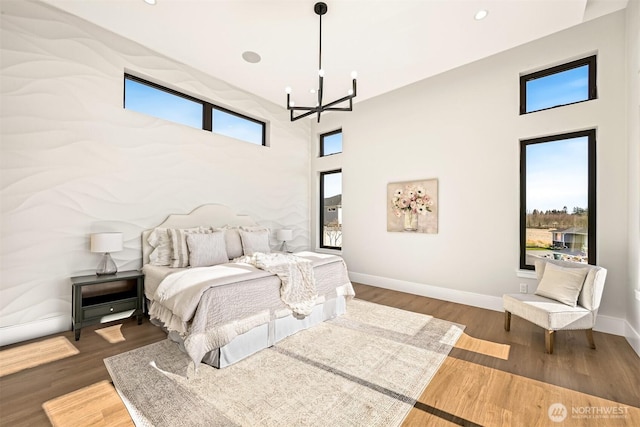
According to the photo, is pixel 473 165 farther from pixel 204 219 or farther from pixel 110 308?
pixel 110 308

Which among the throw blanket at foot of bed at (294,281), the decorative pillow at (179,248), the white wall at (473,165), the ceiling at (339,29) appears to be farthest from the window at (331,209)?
the decorative pillow at (179,248)

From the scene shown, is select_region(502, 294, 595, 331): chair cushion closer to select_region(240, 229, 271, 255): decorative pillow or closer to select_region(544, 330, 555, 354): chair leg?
select_region(544, 330, 555, 354): chair leg

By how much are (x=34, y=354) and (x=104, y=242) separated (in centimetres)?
110

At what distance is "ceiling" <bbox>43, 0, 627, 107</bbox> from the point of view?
2.72 metres

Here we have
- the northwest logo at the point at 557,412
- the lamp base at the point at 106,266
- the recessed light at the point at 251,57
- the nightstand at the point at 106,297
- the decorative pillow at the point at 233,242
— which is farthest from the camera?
the decorative pillow at the point at 233,242

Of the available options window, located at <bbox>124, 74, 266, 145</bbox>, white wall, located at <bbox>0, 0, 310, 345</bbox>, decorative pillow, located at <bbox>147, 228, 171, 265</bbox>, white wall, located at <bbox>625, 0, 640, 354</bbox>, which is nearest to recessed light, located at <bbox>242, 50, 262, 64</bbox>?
white wall, located at <bbox>0, 0, 310, 345</bbox>

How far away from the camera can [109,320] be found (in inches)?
122

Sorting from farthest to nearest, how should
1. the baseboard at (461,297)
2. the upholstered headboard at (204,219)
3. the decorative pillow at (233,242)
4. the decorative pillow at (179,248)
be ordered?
the decorative pillow at (233,242)
the upholstered headboard at (204,219)
the decorative pillow at (179,248)
the baseboard at (461,297)

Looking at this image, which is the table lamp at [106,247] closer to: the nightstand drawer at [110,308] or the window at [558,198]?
the nightstand drawer at [110,308]

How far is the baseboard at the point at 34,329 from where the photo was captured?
258 cm

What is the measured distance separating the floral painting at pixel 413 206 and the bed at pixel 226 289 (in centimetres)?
165

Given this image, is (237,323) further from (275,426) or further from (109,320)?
(109,320)

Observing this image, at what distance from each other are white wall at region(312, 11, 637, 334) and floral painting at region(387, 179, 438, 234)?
11cm

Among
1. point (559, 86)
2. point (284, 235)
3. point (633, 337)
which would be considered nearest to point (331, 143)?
point (284, 235)
